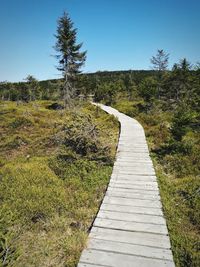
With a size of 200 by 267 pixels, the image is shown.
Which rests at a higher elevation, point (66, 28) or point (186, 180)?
point (66, 28)

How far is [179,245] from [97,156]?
17.4 feet

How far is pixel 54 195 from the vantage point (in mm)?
6672

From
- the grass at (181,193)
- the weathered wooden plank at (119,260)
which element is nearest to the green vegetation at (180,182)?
the grass at (181,193)

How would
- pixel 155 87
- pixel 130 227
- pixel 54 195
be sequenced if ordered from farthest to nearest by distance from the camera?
pixel 155 87 → pixel 54 195 → pixel 130 227

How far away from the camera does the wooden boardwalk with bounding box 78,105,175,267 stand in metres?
4.08

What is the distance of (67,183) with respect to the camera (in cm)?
752

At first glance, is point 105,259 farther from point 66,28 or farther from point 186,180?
point 66,28

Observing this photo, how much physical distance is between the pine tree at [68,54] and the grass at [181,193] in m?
21.3

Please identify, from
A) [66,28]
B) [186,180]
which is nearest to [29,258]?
[186,180]

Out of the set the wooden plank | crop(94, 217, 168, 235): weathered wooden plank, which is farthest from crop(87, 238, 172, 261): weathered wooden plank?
the wooden plank

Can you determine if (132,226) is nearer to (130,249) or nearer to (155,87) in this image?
(130,249)

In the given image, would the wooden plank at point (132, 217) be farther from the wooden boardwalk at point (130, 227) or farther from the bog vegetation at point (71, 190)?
the bog vegetation at point (71, 190)

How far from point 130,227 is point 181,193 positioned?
2.62 m

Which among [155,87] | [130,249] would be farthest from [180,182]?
[155,87]
